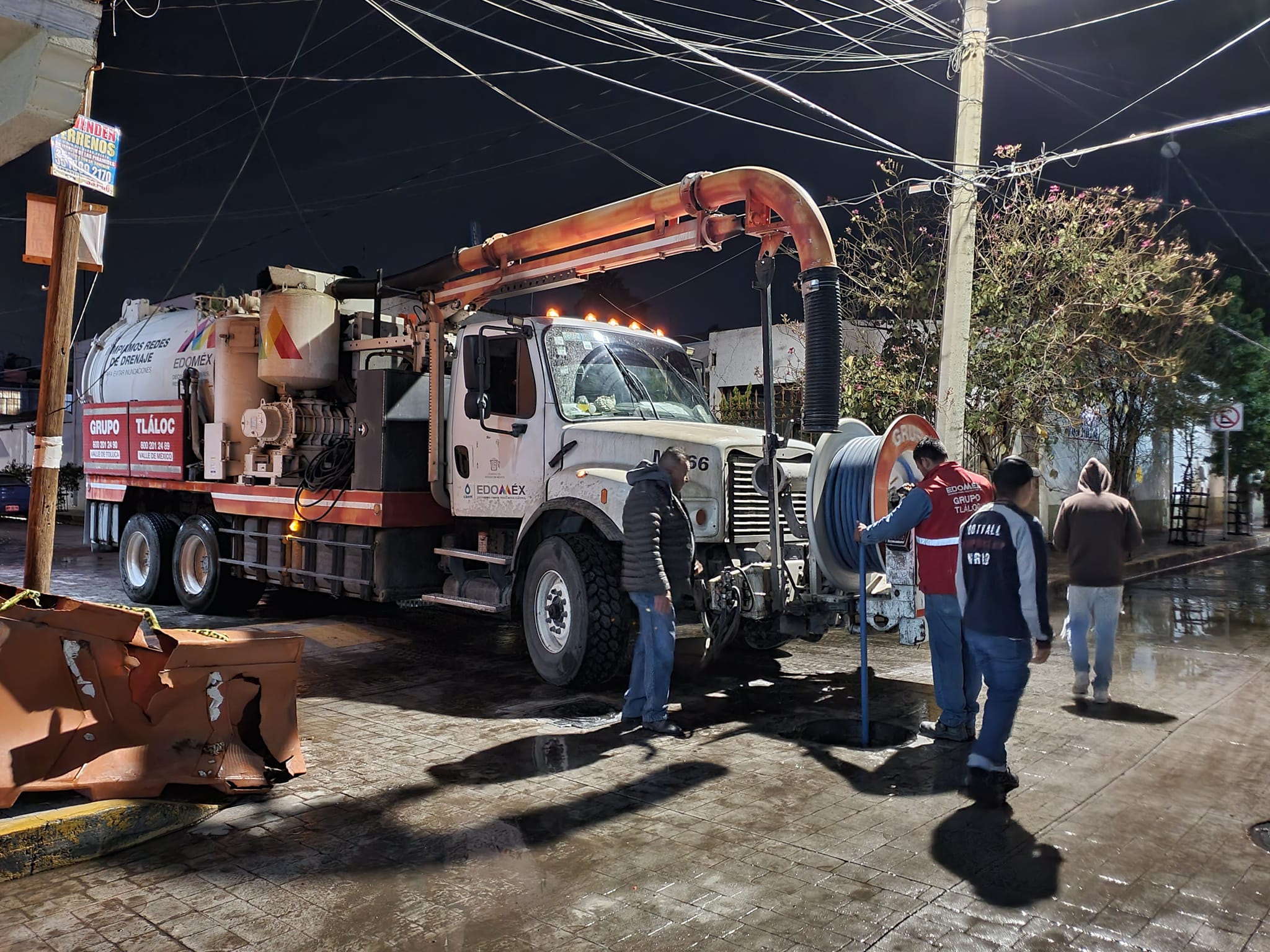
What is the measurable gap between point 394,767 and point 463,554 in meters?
3.29

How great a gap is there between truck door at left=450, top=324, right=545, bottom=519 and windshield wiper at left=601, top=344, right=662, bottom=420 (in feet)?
2.39

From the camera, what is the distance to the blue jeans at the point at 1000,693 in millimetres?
5059

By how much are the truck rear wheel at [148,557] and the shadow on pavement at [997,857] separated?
34.0ft

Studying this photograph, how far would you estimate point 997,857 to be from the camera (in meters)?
4.17

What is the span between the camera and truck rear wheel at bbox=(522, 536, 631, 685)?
274 inches

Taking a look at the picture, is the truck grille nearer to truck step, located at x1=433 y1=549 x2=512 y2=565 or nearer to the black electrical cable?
truck step, located at x1=433 y1=549 x2=512 y2=565

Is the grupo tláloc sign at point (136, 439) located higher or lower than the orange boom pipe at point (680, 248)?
lower

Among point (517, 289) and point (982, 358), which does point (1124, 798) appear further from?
point (982, 358)

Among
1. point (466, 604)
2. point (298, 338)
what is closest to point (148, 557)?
point (298, 338)

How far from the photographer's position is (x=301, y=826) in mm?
4496

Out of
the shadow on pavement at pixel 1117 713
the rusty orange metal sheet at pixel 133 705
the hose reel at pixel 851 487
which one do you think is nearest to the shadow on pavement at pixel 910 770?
the hose reel at pixel 851 487

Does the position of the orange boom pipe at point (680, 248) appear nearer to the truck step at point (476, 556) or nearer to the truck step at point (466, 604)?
the truck step at point (476, 556)

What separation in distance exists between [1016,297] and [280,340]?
953cm

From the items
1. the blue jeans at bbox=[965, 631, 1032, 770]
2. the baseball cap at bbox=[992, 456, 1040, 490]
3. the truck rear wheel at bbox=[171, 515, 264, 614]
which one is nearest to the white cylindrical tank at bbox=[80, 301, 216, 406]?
the truck rear wheel at bbox=[171, 515, 264, 614]
